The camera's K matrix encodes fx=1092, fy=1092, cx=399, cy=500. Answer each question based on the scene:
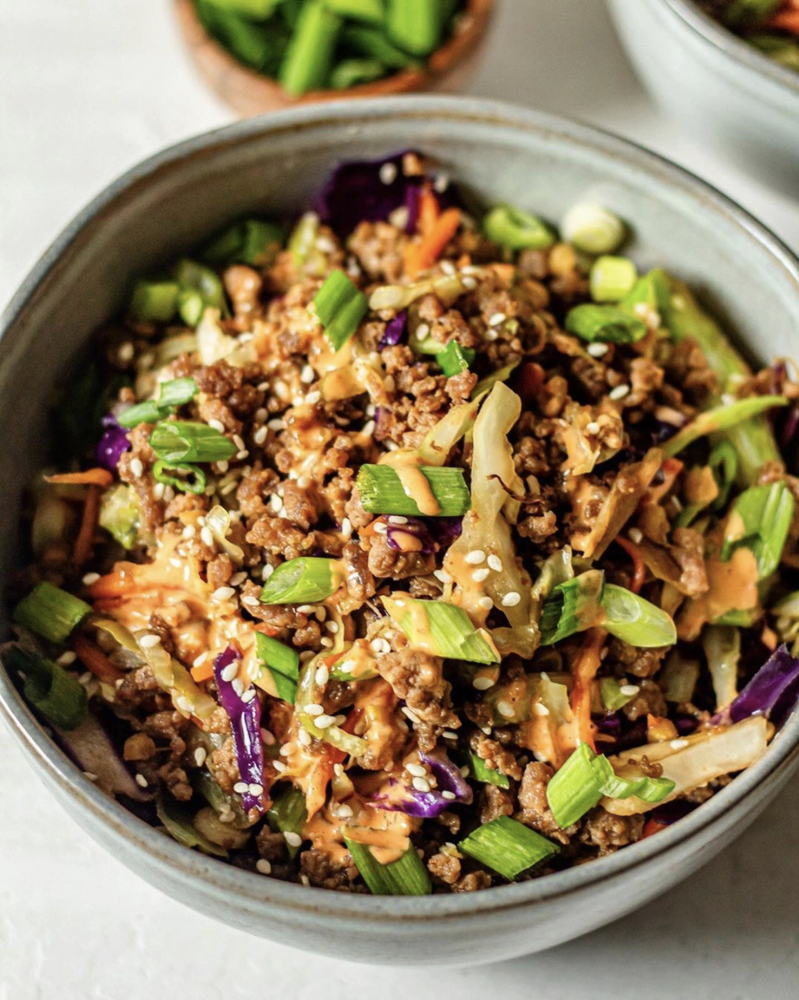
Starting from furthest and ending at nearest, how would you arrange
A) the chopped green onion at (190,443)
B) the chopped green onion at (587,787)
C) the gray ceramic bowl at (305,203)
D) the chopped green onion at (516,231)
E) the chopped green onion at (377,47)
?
the chopped green onion at (377,47), the chopped green onion at (516,231), the chopped green onion at (190,443), the chopped green onion at (587,787), the gray ceramic bowl at (305,203)

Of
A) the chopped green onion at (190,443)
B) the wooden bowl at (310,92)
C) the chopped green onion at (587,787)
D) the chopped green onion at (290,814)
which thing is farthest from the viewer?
the wooden bowl at (310,92)

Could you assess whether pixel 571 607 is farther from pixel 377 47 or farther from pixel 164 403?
pixel 377 47

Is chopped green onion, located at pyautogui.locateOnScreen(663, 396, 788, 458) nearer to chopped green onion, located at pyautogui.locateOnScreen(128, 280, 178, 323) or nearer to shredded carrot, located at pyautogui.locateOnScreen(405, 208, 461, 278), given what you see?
shredded carrot, located at pyautogui.locateOnScreen(405, 208, 461, 278)

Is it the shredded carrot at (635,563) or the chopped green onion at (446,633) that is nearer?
the chopped green onion at (446,633)

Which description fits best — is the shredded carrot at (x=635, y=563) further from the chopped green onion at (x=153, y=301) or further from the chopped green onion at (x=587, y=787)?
the chopped green onion at (x=153, y=301)

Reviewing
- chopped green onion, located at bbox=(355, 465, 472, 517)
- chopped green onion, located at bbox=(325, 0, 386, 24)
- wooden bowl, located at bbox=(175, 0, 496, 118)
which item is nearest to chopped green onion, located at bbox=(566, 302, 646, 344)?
chopped green onion, located at bbox=(355, 465, 472, 517)

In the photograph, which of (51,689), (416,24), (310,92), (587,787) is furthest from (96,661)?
(416,24)

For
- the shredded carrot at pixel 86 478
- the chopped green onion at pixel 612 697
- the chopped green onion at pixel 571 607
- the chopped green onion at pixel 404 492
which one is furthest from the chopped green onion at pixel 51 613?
the chopped green onion at pixel 612 697

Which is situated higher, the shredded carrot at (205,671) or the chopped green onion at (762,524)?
the chopped green onion at (762,524)
